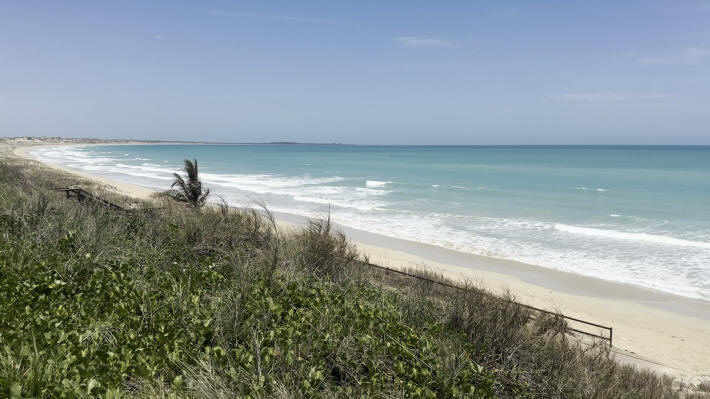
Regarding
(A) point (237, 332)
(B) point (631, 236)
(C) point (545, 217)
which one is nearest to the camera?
(A) point (237, 332)

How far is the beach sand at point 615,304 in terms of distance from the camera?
11545mm

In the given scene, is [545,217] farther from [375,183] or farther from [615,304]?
[375,183]

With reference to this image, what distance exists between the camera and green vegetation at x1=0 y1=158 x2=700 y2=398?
404cm

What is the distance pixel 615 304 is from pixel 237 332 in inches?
582

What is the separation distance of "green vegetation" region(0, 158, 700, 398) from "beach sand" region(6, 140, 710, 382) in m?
3.94

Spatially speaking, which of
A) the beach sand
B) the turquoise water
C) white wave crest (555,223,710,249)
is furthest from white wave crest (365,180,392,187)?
the beach sand

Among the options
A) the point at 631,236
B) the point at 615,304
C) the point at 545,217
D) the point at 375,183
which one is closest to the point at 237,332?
the point at 615,304

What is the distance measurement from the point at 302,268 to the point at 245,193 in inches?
1390

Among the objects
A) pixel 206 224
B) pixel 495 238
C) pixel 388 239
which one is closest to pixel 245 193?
pixel 388 239

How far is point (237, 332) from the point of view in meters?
4.98

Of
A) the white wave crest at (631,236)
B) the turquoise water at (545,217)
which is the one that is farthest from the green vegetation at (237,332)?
the white wave crest at (631,236)

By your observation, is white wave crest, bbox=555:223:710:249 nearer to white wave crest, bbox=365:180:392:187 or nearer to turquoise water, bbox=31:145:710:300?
turquoise water, bbox=31:145:710:300

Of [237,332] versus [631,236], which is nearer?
[237,332]

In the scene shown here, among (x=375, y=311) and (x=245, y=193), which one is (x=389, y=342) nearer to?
(x=375, y=311)
